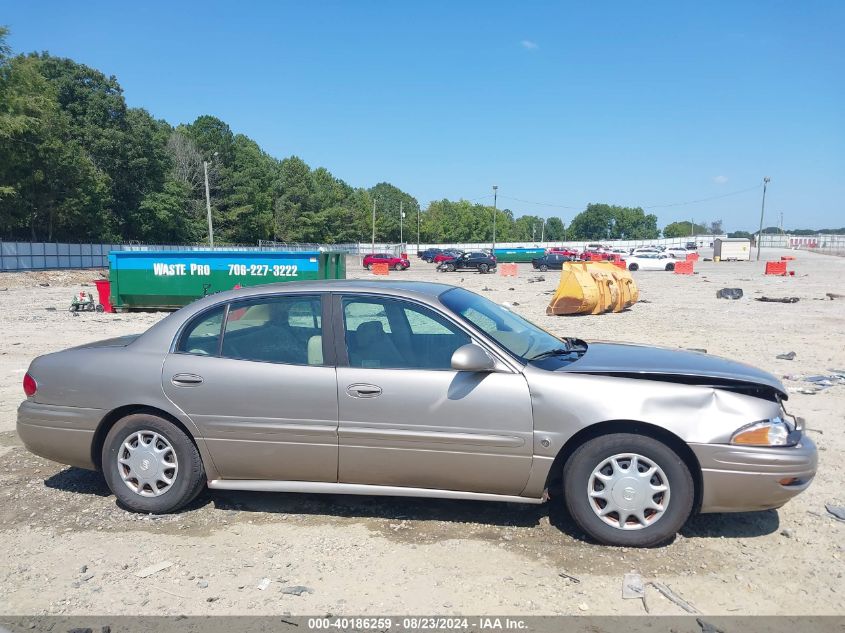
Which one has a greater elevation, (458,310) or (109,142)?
(109,142)

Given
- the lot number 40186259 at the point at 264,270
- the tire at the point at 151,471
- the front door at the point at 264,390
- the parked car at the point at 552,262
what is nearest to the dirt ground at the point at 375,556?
the tire at the point at 151,471

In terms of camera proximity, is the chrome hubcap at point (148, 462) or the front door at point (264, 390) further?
the chrome hubcap at point (148, 462)

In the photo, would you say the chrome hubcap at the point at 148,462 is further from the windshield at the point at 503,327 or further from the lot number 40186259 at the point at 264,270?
the lot number 40186259 at the point at 264,270

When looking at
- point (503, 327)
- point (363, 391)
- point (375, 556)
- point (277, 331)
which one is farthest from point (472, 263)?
point (375, 556)

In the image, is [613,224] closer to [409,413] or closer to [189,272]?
[189,272]

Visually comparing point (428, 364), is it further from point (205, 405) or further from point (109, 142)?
point (109, 142)

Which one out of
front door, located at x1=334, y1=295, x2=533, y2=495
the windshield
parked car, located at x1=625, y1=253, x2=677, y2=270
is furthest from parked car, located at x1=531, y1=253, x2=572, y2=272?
front door, located at x1=334, y1=295, x2=533, y2=495

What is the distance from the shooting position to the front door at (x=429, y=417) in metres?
3.79

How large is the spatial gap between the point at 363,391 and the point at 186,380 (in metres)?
1.25

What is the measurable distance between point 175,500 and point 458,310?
2.34 m

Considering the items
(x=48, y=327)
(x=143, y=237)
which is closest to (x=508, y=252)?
(x=143, y=237)

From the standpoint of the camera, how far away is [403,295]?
169 inches

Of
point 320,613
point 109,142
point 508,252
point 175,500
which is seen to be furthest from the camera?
point 508,252

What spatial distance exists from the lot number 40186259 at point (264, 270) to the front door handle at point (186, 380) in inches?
530
